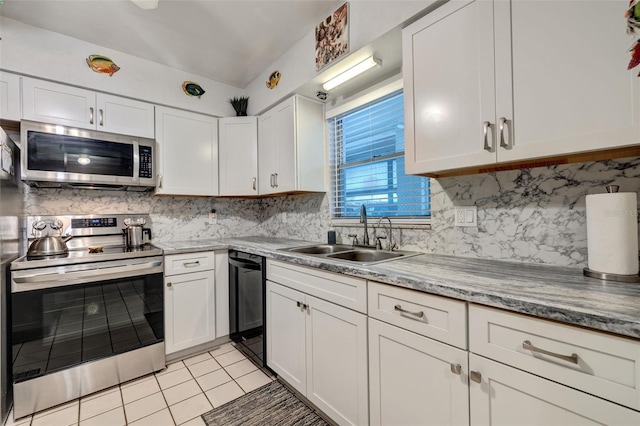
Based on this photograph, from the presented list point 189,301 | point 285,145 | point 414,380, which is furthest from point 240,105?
point 414,380

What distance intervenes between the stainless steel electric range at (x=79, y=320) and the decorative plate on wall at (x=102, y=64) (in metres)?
1.23

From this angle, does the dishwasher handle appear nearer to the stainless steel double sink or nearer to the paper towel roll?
the stainless steel double sink

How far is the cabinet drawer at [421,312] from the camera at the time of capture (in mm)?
980

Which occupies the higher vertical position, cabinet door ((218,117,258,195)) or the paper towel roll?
cabinet door ((218,117,258,195))

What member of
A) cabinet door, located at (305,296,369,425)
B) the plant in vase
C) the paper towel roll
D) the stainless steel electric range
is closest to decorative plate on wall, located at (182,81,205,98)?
the plant in vase

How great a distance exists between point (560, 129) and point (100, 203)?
10.3 feet

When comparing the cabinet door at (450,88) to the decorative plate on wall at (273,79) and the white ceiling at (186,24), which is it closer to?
the white ceiling at (186,24)

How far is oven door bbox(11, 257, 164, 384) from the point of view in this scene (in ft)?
5.38

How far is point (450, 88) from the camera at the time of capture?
1.31 metres

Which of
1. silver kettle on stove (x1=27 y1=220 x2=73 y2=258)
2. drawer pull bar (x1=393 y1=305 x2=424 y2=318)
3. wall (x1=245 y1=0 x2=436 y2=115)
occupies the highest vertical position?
wall (x1=245 y1=0 x2=436 y2=115)

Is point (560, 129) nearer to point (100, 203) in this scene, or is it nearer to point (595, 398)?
point (595, 398)

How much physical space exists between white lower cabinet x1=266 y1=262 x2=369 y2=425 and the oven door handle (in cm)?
94

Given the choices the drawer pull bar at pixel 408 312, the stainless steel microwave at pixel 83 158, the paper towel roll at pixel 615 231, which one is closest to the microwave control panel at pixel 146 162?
the stainless steel microwave at pixel 83 158

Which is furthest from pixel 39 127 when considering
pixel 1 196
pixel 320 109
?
pixel 320 109
